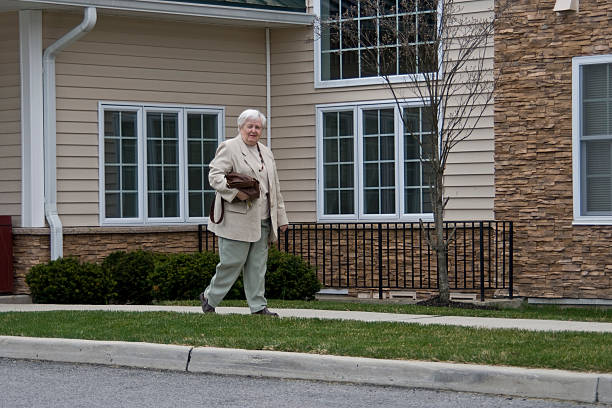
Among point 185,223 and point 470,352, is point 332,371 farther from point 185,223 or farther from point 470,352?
point 185,223

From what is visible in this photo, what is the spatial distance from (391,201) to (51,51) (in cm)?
515

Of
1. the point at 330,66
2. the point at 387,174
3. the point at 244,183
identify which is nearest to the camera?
the point at 244,183

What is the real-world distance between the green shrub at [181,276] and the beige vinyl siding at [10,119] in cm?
206

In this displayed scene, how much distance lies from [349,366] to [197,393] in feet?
3.68

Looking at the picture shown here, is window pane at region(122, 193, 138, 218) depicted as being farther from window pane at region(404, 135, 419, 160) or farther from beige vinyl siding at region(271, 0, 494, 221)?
window pane at region(404, 135, 419, 160)

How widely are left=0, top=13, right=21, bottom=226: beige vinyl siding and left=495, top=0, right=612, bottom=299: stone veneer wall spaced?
6389mm

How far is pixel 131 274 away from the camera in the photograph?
1389 cm

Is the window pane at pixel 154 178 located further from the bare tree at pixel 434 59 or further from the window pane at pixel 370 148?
the bare tree at pixel 434 59

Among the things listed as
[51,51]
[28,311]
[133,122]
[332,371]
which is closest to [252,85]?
[133,122]

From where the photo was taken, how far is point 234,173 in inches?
395

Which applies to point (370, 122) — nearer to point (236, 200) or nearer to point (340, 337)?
point (236, 200)

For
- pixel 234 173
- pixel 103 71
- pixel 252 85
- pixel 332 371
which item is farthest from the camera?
Answer: pixel 252 85

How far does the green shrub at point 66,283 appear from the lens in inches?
524

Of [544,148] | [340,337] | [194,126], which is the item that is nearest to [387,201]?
[544,148]
